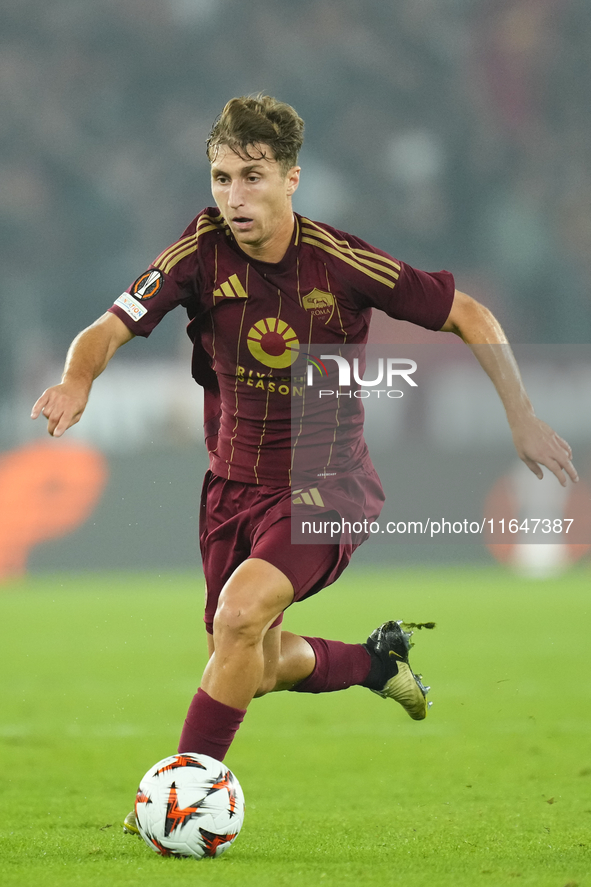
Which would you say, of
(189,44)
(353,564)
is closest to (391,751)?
(353,564)

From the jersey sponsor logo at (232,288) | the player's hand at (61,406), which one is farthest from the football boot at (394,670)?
the player's hand at (61,406)

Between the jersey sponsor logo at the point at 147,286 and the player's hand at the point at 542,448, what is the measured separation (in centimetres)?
120

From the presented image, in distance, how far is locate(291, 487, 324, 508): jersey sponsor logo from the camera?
3668mm

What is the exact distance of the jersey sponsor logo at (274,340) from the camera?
3.69m

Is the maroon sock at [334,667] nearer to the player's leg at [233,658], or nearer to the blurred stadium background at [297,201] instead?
the player's leg at [233,658]

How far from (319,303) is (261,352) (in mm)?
245

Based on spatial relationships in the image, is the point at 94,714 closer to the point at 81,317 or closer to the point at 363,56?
the point at 81,317

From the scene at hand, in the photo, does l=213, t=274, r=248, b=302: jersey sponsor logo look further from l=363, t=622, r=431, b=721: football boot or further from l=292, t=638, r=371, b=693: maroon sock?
l=363, t=622, r=431, b=721: football boot

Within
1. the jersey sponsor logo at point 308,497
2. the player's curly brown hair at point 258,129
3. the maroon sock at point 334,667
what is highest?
the player's curly brown hair at point 258,129

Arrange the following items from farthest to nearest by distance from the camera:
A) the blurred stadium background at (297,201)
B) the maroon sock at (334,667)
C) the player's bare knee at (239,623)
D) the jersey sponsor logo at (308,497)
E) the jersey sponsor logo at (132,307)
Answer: the blurred stadium background at (297,201) < the maroon sock at (334,667) < the jersey sponsor logo at (308,497) < the jersey sponsor logo at (132,307) < the player's bare knee at (239,623)

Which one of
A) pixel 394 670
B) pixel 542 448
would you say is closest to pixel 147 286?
pixel 542 448

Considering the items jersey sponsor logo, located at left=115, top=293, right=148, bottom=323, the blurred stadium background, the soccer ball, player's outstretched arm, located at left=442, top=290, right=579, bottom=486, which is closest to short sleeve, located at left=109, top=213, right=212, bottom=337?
jersey sponsor logo, located at left=115, top=293, right=148, bottom=323

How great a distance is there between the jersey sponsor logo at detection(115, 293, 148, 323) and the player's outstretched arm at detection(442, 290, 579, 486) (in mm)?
982

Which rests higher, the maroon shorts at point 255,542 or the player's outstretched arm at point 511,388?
the player's outstretched arm at point 511,388
